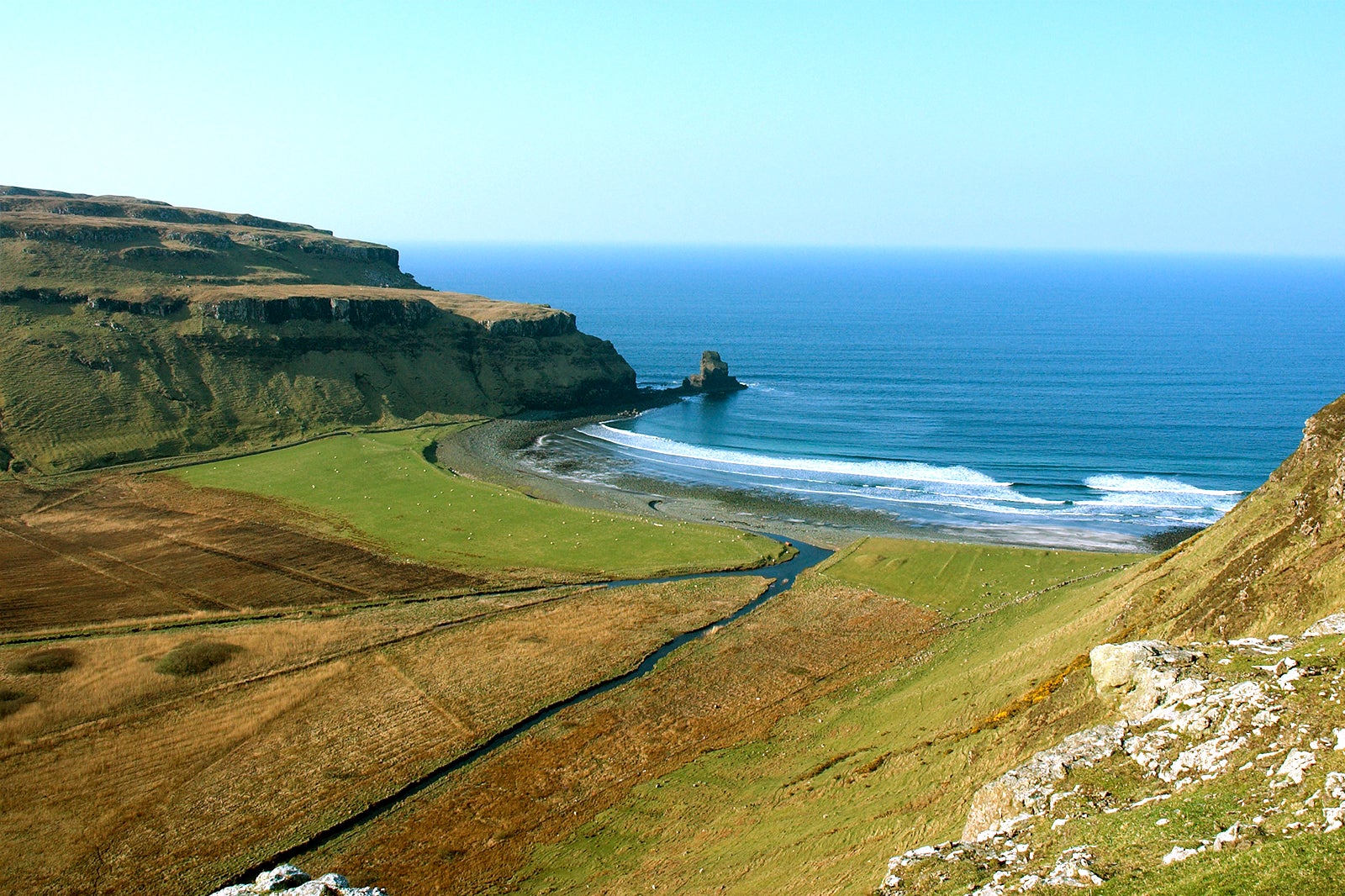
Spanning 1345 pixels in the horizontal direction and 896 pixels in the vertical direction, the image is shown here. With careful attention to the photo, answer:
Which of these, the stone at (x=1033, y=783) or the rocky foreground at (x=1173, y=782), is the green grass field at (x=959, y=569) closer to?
the rocky foreground at (x=1173, y=782)

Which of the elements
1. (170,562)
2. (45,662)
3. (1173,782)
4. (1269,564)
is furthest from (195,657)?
(1269,564)

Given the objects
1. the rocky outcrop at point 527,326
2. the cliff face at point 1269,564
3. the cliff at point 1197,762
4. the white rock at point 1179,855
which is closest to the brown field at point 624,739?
the cliff face at point 1269,564

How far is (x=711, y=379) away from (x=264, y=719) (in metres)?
113

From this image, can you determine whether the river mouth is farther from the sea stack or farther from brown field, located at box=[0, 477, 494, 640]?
the sea stack

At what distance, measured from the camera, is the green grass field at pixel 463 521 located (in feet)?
248

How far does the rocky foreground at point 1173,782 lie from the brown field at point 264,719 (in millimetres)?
24323

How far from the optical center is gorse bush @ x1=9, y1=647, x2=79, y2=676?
169ft

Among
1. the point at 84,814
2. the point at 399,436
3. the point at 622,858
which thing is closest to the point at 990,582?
the point at 622,858

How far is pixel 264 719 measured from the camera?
47.2 metres

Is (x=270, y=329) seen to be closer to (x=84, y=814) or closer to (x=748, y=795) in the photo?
(x=84, y=814)

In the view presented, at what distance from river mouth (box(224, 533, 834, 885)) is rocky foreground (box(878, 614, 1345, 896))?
80.2 ft

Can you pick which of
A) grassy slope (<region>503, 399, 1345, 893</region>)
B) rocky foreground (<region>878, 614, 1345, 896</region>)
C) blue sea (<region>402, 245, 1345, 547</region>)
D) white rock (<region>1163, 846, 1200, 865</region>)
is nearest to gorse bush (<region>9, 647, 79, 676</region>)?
grassy slope (<region>503, 399, 1345, 893</region>)

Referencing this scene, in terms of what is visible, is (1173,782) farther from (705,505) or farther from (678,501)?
(678,501)

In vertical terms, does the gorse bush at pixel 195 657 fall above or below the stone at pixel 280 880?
below
